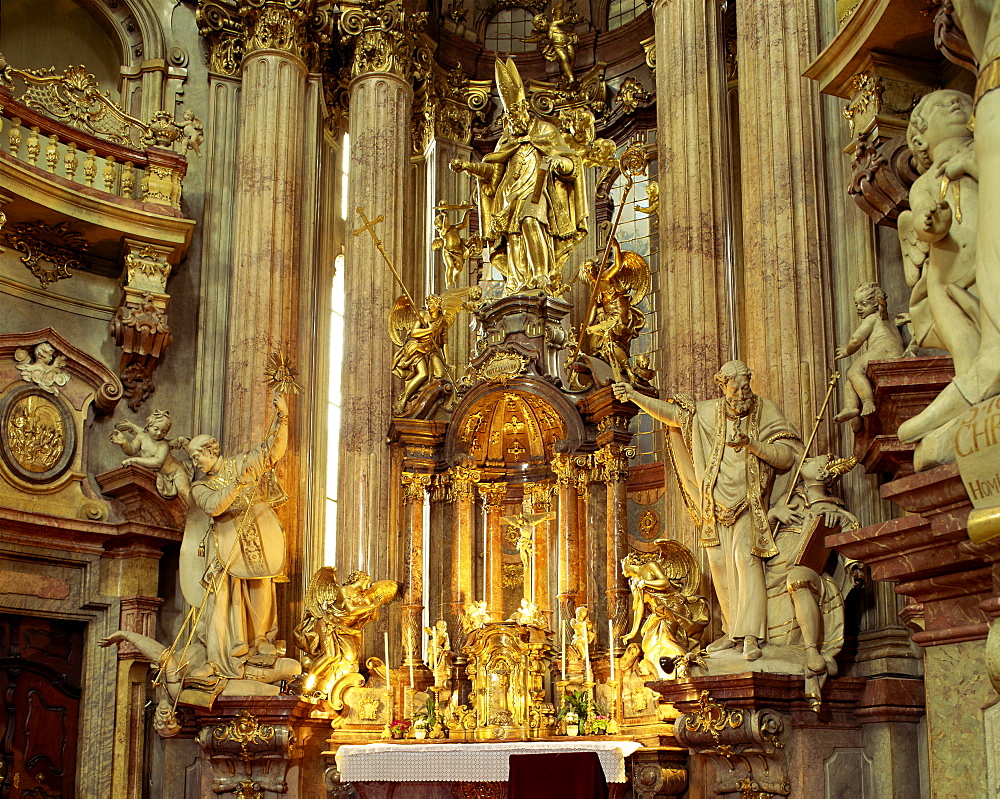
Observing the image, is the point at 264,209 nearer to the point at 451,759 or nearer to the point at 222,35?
the point at 222,35

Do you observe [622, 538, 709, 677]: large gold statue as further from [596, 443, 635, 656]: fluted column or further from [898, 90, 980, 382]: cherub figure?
[898, 90, 980, 382]: cherub figure

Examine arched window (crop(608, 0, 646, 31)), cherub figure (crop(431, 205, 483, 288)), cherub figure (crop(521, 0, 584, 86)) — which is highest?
arched window (crop(608, 0, 646, 31))

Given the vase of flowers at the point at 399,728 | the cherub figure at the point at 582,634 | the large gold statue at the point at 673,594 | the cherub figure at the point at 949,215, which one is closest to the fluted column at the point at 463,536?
the vase of flowers at the point at 399,728

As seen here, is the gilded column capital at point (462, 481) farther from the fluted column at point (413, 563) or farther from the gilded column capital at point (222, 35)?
the gilded column capital at point (222, 35)

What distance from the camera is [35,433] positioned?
12.3 meters

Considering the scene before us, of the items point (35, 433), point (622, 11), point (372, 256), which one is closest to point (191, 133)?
point (372, 256)

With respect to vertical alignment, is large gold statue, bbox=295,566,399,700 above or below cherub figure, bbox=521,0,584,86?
below

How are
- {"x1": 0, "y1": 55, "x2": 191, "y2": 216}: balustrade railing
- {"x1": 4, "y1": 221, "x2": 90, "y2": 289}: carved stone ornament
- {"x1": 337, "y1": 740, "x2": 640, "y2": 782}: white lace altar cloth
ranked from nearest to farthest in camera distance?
{"x1": 337, "y1": 740, "x2": 640, "y2": 782}: white lace altar cloth < {"x1": 0, "y1": 55, "x2": 191, "y2": 216}: balustrade railing < {"x1": 4, "y1": 221, "x2": 90, "y2": 289}: carved stone ornament

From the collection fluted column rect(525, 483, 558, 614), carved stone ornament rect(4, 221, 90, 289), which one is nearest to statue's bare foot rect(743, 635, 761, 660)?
fluted column rect(525, 483, 558, 614)

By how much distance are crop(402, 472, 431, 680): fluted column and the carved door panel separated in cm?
329

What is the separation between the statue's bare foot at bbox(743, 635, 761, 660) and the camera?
8.02m

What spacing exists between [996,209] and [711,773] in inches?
231

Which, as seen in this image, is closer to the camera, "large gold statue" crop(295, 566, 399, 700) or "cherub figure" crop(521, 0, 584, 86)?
"large gold statue" crop(295, 566, 399, 700)

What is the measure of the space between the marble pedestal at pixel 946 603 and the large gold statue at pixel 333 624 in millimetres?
6997
